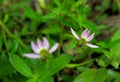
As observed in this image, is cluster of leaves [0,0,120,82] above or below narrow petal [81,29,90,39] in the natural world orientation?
below

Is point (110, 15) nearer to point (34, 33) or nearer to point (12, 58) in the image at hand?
point (34, 33)

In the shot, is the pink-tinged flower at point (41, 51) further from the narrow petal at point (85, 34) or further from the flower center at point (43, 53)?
the narrow petal at point (85, 34)

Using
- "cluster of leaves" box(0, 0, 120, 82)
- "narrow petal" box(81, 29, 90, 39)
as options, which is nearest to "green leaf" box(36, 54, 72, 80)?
"cluster of leaves" box(0, 0, 120, 82)

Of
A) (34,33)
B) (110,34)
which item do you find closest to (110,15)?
(110,34)

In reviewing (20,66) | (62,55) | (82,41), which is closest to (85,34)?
(82,41)

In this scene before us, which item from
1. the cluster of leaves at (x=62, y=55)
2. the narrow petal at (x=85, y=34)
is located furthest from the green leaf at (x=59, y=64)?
the narrow petal at (x=85, y=34)

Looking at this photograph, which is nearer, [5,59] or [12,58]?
[12,58]

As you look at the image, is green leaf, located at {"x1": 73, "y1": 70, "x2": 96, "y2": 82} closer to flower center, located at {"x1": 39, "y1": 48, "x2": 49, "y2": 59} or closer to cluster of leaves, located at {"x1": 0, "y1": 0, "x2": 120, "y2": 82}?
cluster of leaves, located at {"x1": 0, "y1": 0, "x2": 120, "y2": 82}

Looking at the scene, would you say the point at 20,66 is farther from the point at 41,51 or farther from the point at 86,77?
the point at 86,77
